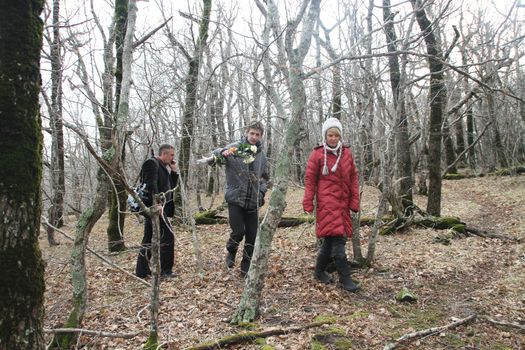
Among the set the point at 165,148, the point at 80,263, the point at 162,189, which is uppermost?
the point at 165,148

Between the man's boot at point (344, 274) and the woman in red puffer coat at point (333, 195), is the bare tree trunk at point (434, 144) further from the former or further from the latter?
the man's boot at point (344, 274)

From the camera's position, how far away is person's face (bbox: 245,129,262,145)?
525cm

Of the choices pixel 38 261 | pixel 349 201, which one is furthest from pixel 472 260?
pixel 38 261

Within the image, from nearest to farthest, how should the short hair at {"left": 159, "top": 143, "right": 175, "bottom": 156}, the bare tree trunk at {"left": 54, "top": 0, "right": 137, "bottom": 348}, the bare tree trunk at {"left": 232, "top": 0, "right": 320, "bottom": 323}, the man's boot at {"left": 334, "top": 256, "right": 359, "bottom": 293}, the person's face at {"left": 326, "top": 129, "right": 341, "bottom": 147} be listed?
the bare tree trunk at {"left": 54, "top": 0, "right": 137, "bottom": 348}
the bare tree trunk at {"left": 232, "top": 0, "right": 320, "bottom": 323}
the man's boot at {"left": 334, "top": 256, "right": 359, "bottom": 293}
the person's face at {"left": 326, "top": 129, "right": 341, "bottom": 147}
the short hair at {"left": 159, "top": 143, "right": 175, "bottom": 156}

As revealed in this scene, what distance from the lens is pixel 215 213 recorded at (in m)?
11.6

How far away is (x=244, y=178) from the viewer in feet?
17.6

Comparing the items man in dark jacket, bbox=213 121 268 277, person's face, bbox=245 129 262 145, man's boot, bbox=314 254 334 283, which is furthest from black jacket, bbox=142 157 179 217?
man's boot, bbox=314 254 334 283

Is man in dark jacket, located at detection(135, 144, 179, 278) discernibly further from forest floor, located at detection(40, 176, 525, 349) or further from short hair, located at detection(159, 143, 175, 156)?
forest floor, located at detection(40, 176, 525, 349)

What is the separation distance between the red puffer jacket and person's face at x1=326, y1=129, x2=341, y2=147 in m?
0.13

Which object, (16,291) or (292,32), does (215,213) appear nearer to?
(292,32)

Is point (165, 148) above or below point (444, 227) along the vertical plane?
above

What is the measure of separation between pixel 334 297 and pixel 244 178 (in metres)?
1.92

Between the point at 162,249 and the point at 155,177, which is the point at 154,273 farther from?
the point at 162,249

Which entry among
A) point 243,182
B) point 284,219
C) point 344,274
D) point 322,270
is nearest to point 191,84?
point 284,219
